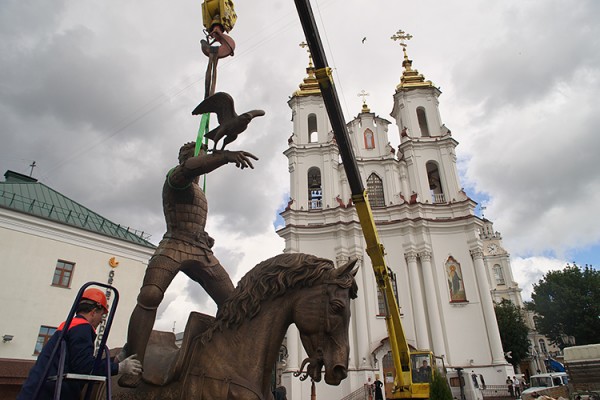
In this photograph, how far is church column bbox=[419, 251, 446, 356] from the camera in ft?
73.3

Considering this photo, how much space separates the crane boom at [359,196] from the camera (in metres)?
7.39

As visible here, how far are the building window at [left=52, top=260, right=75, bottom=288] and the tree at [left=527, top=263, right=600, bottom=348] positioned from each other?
3268cm

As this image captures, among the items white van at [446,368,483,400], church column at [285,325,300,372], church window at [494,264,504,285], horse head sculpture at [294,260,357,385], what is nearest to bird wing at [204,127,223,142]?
horse head sculpture at [294,260,357,385]

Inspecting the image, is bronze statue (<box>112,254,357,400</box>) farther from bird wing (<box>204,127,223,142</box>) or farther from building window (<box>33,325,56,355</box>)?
building window (<box>33,325,56,355</box>)

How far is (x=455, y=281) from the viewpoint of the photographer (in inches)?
965

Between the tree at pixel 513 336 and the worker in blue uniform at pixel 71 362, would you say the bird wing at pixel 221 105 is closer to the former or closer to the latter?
the worker in blue uniform at pixel 71 362

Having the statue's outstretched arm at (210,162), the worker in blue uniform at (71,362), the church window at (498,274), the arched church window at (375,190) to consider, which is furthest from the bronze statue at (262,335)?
the church window at (498,274)

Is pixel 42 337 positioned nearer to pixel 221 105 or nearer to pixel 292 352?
pixel 292 352

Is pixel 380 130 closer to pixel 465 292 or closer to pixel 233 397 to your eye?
pixel 465 292

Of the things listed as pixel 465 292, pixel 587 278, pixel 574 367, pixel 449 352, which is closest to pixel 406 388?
pixel 574 367

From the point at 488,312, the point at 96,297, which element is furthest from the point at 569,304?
the point at 96,297

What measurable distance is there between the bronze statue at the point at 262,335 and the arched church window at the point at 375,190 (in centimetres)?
2643

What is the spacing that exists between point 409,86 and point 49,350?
33180mm

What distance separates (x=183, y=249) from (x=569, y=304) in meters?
35.2
